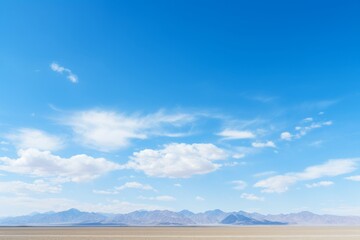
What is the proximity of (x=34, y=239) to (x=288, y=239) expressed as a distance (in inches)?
1343

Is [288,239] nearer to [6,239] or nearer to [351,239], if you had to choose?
[351,239]

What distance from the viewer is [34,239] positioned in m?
47.8

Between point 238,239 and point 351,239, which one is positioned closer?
point 351,239

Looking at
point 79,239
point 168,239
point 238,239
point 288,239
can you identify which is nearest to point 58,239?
point 79,239

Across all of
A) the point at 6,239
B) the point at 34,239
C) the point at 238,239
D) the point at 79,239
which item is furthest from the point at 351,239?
the point at 6,239

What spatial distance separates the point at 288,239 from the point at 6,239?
1512 inches

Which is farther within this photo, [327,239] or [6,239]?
[6,239]

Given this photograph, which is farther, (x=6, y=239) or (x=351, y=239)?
(x=6, y=239)

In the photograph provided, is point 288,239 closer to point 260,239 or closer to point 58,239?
point 260,239

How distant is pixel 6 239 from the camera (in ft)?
160

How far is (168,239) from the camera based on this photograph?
46.4m

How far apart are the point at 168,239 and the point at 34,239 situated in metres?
18.3

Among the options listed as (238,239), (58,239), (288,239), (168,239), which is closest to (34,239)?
(58,239)

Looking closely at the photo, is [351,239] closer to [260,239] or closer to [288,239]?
Answer: [288,239]
